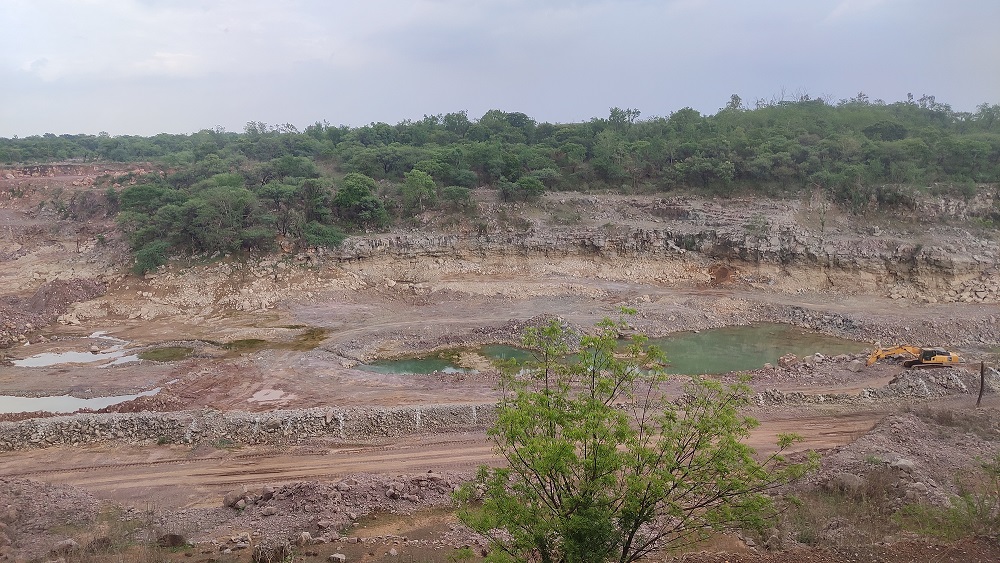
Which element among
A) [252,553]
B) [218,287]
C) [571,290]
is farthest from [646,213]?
[252,553]

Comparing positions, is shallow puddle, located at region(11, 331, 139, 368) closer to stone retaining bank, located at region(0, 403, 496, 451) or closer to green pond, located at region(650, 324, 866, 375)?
stone retaining bank, located at region(0, 403, 496, 451)

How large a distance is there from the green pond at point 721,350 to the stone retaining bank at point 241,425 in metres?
6.39

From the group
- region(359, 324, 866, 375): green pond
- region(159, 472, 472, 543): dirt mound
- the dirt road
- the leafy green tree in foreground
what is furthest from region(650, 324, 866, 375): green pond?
the leafy green tree in foreground

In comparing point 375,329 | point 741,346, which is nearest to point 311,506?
point 375,329

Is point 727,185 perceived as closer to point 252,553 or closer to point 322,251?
point 322,251

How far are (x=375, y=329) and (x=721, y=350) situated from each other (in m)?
17.4

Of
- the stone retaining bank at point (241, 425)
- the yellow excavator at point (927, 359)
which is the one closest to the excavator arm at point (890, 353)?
the yellow excavator at point (927, 359)

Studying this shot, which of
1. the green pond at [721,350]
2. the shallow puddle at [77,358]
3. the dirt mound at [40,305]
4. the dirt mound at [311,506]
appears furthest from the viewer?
the dirt mound at [40,305]

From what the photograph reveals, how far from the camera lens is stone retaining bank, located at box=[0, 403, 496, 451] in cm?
1584

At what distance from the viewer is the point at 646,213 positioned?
40125 mm

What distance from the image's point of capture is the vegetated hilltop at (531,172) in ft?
114

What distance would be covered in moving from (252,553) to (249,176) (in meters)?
38.9

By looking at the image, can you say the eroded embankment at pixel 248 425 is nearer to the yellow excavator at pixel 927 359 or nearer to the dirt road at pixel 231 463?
the dirt road at pixel 231 463

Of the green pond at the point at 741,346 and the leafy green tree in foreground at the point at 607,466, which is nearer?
the leafy green tree in foreground at the point at 607,466
